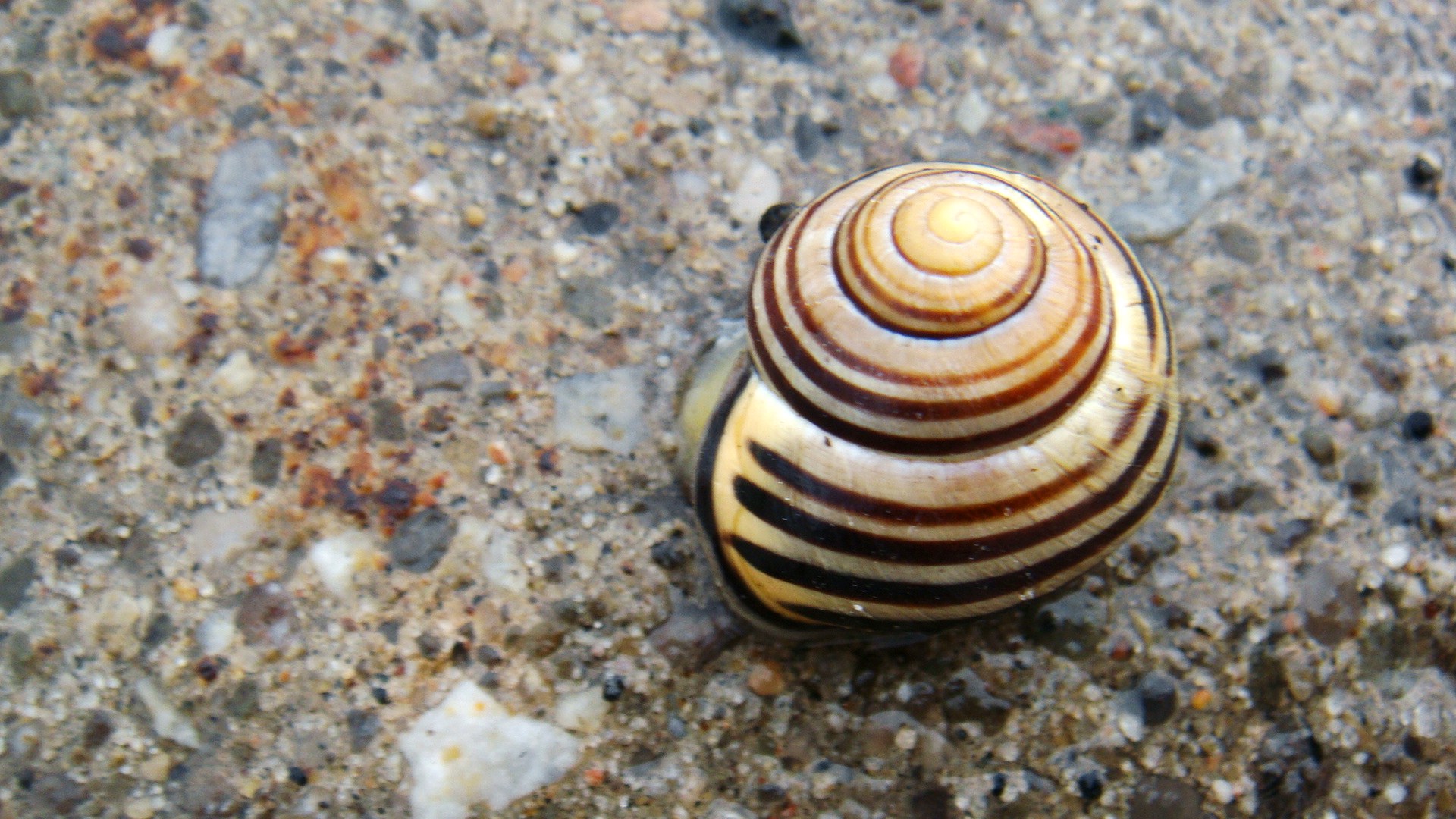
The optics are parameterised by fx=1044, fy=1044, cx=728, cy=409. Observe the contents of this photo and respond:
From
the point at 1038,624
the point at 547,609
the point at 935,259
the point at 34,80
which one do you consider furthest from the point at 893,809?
the point at 34,80

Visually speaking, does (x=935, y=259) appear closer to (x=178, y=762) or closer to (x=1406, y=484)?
(x=1406, y=484)

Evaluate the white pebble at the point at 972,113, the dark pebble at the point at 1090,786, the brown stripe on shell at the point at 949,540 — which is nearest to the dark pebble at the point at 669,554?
the brown stripe on shell at the point at 949,540

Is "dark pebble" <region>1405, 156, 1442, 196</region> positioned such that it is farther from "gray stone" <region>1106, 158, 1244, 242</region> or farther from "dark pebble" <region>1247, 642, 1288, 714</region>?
"dark pebble" <region>1247, 642, 1288, 714</region>

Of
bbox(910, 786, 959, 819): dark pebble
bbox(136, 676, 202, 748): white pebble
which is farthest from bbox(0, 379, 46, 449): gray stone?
bbox(910, 786, 959, 819): dark pebble

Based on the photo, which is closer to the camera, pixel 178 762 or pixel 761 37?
pixel 178 762

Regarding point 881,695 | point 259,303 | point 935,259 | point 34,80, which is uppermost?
point 935,259

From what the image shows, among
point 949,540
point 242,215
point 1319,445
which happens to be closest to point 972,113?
point 1319,445
